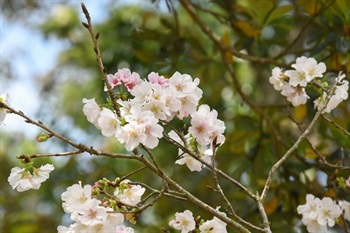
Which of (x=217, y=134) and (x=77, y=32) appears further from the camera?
(x=77, y=32)

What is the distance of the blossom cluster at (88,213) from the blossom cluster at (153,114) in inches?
3.9

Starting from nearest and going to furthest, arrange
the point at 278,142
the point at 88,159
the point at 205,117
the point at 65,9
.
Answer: the point at 205,117, the point at 278,142, the point at 88,159, the point at 65,9

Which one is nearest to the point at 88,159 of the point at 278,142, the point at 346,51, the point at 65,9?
the point at 65,9

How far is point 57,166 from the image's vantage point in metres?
2.91

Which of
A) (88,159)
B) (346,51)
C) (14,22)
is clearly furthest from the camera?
(14,22)

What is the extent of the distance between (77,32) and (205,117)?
2.82 metres

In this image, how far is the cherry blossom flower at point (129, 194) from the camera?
3.00 feet

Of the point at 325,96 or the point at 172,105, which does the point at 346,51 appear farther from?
the point at 172,105

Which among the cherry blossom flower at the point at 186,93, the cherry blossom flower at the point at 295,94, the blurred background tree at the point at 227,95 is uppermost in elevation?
the cherry blossom flower at the point at 186,93

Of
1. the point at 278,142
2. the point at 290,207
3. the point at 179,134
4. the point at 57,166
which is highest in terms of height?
the point at 179,134

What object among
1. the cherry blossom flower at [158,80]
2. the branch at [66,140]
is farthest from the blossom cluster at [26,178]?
the cherry blossom flower at [158,80]

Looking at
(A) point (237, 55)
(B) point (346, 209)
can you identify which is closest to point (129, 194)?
(B) point (346, 209)

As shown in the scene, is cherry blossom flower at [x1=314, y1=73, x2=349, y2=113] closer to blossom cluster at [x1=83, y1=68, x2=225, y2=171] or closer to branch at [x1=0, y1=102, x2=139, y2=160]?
blossom cluster at [x1=83, y1=68, x2=225, y2=171]

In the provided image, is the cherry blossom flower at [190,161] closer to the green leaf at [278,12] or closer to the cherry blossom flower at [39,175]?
the cherry blossom flower at [39,175]
